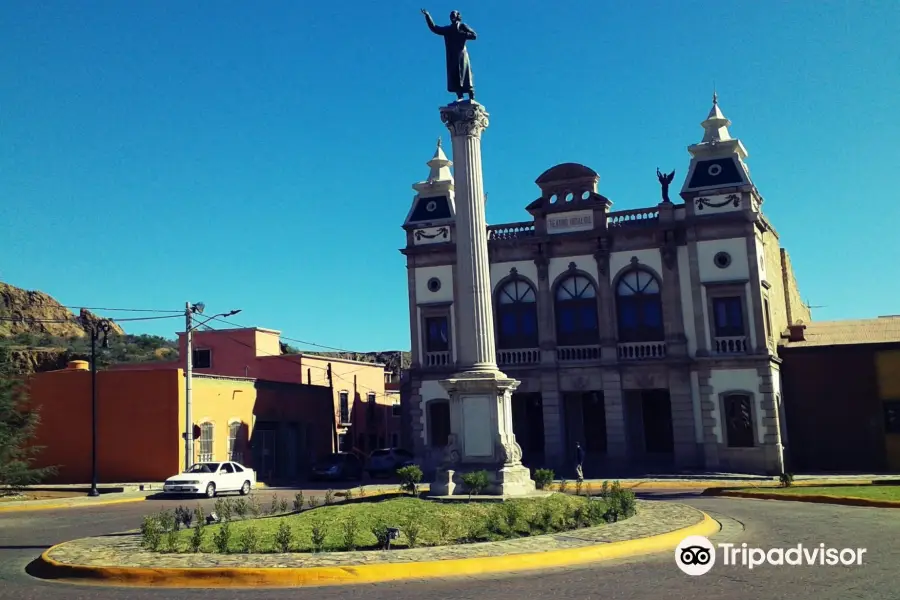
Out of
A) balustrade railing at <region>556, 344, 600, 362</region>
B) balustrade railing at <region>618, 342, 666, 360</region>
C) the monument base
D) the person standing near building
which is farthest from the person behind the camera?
balustrade railing at <region>556, 344, 600, 362</region>

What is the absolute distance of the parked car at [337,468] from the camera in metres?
38.8

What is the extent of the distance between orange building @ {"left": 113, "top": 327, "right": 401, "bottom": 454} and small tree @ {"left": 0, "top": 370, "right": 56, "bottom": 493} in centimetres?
1724

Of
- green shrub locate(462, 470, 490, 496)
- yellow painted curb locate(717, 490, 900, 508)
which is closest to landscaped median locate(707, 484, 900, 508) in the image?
yellow painted curb locate(717, 490, 900, 508)

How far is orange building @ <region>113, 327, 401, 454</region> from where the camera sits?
51594 millimetres

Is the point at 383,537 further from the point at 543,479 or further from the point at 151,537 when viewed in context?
the point at 543,479

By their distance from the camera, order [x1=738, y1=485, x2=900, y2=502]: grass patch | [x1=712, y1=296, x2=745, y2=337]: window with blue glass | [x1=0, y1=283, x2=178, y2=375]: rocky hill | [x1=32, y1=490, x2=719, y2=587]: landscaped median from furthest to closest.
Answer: [x1=0, y1=283, x2=178, y2=375]: rocky hill < [x1=712, y1=296, x2=745, y2=337]: window with blue glass < [x1=738, y1=485, x2=900, y2=502]: grass patch < [x1=32, y1=490, x2=719, y2=587]: landscaped median

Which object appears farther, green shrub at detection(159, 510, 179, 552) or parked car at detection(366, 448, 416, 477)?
parked car at detection(366, 448, 416, 477)

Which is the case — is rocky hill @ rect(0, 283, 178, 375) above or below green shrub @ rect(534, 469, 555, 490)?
above

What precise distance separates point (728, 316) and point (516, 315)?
31.2 feet

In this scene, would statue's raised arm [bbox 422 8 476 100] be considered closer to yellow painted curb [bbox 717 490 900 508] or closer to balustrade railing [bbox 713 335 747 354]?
yellow painted curb [bbox 717 490 900 508]

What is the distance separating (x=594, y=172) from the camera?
3894 centimetres

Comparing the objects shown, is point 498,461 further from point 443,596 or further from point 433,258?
point 433,258

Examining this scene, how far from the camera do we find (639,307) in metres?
38.0

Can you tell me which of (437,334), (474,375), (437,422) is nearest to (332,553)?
(474,375)
